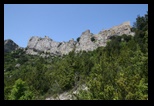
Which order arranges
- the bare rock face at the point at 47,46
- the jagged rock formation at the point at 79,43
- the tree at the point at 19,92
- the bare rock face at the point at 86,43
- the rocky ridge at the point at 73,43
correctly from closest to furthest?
the tree at the point at 19,92
the jagged rock formation at the point at 79,43
the rocky ridge at the point at 73,43
the bare rock face at the point at 86,43
the bare rock face at the point at 47,46

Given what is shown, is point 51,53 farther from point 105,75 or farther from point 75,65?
point 105,75

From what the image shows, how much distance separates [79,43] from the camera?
76125mm

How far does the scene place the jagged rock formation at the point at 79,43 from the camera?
66.9 meters

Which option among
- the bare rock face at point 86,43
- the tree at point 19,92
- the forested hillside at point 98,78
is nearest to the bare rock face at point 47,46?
the bare rock face at point 86,43

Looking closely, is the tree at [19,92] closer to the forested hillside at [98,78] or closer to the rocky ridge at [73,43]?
the forested hillside at [98,78]

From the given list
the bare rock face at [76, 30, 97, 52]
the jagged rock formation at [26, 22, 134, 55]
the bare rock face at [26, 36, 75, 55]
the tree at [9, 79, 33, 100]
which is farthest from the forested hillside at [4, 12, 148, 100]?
the bare rock face at [26, 36, 75, 55]

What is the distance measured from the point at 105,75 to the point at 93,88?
1.80 metres

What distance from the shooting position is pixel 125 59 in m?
21.7

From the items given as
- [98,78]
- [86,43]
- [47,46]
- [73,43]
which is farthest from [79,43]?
[98,78]

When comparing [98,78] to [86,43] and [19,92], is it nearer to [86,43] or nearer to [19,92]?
[19,92]

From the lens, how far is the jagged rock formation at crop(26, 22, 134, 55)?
2634 inches

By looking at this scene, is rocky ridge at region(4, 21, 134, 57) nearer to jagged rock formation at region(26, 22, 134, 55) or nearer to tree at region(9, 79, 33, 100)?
jagged rock formation at region(26, 22, 134, 55)

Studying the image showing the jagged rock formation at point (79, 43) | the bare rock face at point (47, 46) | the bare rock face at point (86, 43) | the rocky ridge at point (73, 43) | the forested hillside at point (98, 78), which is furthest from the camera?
the bare rock face at point (47, 46)

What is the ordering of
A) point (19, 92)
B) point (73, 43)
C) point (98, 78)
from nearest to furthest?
1. point (98, 78)
2. point (19, 92)
3. point (73, 43)
